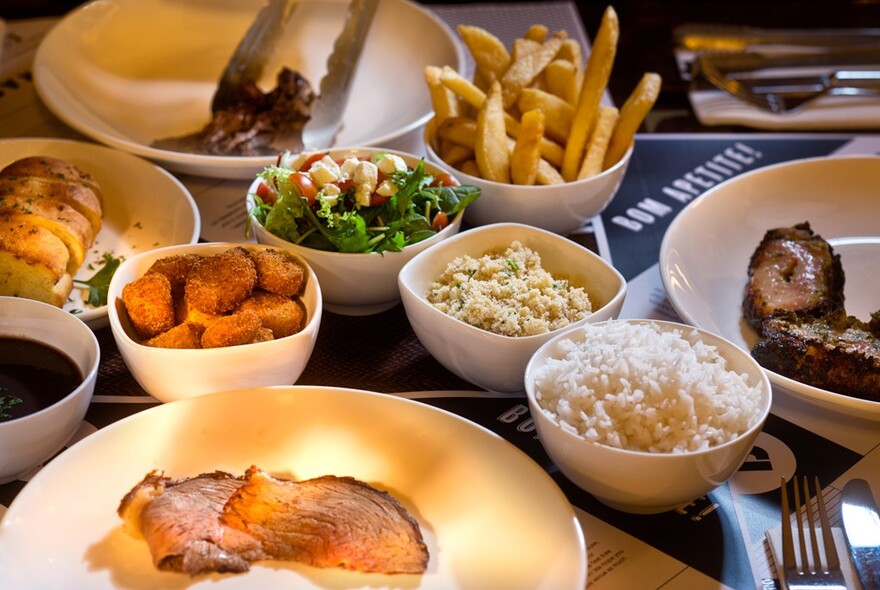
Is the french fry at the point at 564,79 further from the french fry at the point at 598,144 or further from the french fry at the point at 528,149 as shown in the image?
the french fry at the point at 528,149

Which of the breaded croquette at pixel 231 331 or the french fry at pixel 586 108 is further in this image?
the french fry at pixel 586 108

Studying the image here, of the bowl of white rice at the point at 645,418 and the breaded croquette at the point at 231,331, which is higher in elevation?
the bowl of white rice at the point at 645,418

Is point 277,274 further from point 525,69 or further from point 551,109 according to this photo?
point 525,69

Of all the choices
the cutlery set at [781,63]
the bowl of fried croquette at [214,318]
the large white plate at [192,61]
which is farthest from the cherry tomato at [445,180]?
the cutlery set at [781,63]

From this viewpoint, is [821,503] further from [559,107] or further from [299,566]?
[559,107]

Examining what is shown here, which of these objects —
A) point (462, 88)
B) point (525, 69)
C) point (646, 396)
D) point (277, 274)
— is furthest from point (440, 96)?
point (646, 396)

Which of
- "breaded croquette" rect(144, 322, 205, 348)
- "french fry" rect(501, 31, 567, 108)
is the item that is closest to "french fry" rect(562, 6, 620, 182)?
"french fry" rect(501, 31, 567, 108)

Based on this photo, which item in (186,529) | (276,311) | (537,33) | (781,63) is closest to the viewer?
(186,529)
